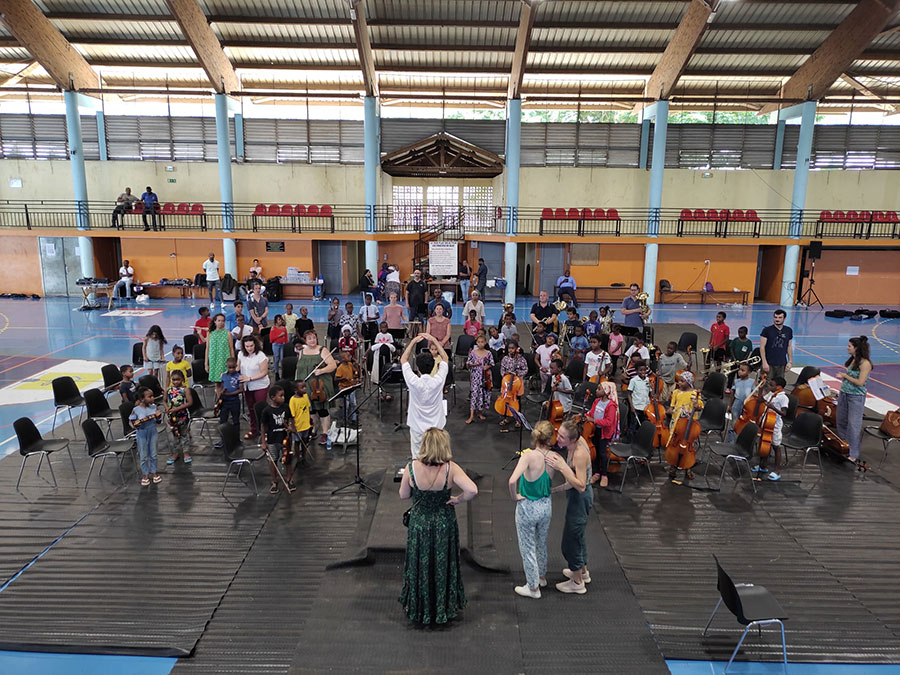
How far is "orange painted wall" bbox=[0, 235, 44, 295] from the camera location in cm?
2578

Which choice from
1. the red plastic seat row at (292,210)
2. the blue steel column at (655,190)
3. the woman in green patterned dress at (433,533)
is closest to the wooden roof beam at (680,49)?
the blue steel column at (655,190)

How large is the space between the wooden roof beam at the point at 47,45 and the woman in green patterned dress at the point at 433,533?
78.7ft

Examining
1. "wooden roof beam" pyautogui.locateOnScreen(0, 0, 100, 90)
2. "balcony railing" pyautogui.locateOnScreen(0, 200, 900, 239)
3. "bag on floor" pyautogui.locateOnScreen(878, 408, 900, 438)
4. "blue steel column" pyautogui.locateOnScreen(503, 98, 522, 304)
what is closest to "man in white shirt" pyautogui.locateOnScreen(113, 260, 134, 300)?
"balcony railing" pyautogui.locateOnScreen(0, 200, 900, 239)

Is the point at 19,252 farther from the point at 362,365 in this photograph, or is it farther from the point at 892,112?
the point at 892,112

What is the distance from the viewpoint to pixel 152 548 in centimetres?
693

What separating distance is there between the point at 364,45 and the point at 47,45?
38.1ft

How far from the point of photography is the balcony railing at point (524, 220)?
26391 mm

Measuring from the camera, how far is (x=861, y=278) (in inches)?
1037

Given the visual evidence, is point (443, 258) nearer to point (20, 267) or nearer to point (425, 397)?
point (425, 397)

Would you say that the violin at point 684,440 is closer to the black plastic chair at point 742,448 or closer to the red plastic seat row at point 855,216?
the black plastic chair at point 742,448

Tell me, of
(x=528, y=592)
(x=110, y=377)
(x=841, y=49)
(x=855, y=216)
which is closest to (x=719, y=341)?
(x=528, y=592)

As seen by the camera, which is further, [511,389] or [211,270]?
[211,270]

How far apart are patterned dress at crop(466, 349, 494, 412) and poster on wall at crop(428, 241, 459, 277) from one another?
1297cm

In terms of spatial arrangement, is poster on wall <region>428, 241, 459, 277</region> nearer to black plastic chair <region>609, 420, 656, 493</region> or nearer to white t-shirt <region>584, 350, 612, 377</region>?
white t-shirt <region>584, 350, 612, 377</region>
